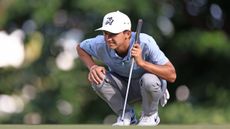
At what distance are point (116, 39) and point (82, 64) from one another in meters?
4.72

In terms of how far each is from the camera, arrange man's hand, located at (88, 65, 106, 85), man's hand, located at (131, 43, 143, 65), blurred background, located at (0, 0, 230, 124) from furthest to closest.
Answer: blurred background, located at (0, 0, 230, 124), man's hand, located at (88, 65, 106, 85), man's hand, located at (131, 43, 143, 65)

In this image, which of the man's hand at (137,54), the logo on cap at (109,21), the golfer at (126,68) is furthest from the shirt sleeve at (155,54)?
the logo on cap at (109,21)

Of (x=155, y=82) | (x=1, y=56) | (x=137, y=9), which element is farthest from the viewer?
(x=1, y=56)

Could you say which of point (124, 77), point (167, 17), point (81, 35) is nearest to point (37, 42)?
point (81, 35)

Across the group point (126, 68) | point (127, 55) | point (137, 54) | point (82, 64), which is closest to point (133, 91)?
point (126, 68)

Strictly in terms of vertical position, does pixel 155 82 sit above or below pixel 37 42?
above

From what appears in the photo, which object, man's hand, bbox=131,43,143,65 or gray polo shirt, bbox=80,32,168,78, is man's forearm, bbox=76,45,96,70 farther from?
man's hand, bbox=131,43,143,65

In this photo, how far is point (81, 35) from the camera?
421 inches

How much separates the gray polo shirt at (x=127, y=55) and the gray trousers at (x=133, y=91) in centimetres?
6

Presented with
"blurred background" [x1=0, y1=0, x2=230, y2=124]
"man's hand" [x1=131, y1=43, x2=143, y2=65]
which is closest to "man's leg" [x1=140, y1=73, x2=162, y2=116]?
"man's hand" [x1=131, y1=43, x2=143, y2=65]

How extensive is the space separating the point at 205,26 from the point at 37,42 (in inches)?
67.7

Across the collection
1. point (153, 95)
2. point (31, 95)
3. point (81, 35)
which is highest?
point (153, 95)

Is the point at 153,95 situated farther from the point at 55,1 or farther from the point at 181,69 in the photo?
the point at 181,69

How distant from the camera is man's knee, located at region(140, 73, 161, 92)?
595 cm
